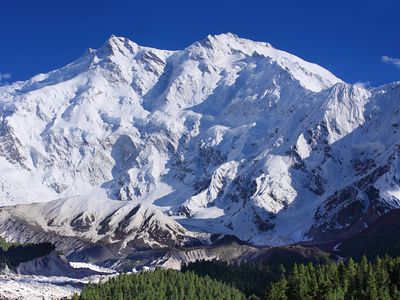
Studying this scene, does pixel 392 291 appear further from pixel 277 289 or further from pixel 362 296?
pixel 277 289

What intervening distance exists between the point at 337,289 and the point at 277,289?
1574cm

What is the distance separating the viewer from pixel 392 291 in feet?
634

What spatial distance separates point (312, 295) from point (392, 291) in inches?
726

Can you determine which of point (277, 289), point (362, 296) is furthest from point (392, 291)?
point (277, 289)

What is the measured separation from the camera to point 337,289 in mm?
190625

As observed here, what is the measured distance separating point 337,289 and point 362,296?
5.86m

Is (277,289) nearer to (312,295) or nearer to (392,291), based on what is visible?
(312,295)

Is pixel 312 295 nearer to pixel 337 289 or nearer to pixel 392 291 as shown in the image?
pixel 337 289

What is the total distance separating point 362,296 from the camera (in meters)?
188

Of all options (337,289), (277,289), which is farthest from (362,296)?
(277,289)

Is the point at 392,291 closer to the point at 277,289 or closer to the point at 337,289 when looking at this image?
the point at 337,289

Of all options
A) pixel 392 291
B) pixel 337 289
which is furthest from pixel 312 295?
pixel 392 291

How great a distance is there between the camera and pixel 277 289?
200m

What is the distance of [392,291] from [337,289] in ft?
43.5
